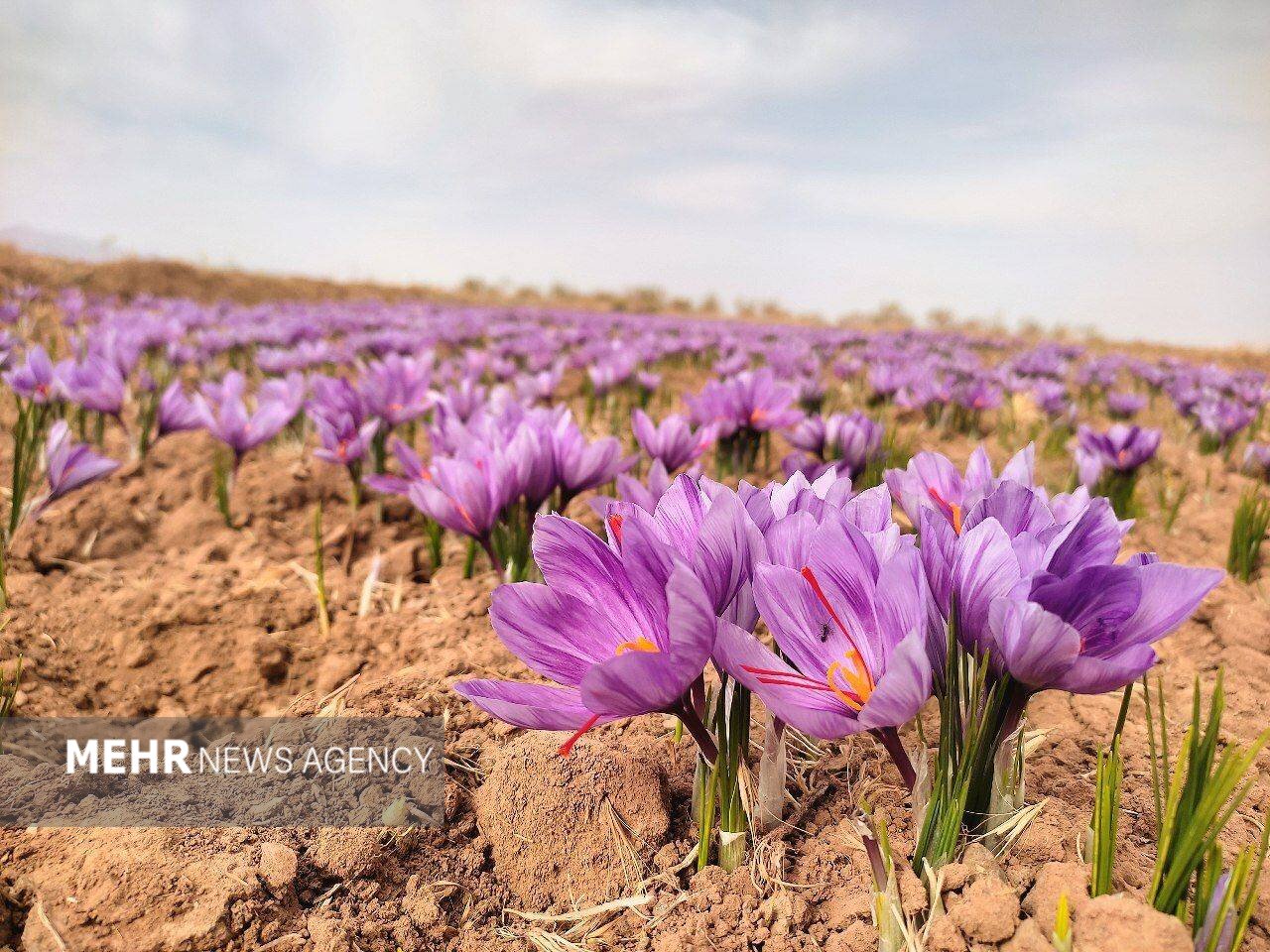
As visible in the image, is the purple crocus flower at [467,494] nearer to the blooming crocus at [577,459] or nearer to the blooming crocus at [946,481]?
the blooming crocus at [577,459]

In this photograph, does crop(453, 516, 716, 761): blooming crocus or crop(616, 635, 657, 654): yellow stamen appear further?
crop(616, 635, 657, 654): yellow stamen

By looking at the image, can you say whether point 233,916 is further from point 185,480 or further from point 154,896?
point 185,480

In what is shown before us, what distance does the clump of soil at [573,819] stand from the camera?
1090 millimetres

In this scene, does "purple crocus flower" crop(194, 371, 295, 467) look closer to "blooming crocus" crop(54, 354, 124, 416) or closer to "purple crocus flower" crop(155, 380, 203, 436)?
"purple crocus flower" crop(155, 380, 203, 436)

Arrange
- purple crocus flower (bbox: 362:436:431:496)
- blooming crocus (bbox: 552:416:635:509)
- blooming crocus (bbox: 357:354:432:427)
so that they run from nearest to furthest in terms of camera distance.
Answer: blooming crocus (bbox: 552:416:635:509), purple crocus flower (bbox: 362:436:431:496), blooming crocus (bbox: 357:354:432:427)

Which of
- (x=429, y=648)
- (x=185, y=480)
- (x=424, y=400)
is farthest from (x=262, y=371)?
(x=429, y=648)

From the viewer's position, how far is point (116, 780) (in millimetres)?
1407

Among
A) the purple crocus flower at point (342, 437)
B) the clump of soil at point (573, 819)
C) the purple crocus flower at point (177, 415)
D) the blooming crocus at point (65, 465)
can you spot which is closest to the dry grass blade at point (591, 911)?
the clump of soil at point (573, 819)

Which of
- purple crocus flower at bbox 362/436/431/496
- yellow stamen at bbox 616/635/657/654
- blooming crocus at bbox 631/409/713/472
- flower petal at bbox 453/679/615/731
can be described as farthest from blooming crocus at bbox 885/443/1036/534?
purple crocus flower at bbox 362/436/431/496

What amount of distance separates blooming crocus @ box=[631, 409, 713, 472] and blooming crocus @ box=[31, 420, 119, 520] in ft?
5.45

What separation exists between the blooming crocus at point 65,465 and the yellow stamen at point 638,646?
2171 mm

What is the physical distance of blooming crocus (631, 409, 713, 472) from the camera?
2193 mm

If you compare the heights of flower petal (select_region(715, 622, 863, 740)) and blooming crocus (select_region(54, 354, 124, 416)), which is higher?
blooming crocus (select_region(54, 354, 124, 416))

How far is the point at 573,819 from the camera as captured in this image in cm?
115
